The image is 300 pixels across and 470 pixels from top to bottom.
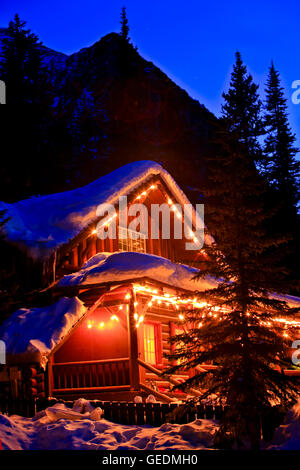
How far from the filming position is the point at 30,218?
17422mm

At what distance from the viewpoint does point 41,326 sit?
47.4ft

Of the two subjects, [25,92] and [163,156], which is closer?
[25,92]

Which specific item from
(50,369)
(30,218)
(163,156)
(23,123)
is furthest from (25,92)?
(50,369)

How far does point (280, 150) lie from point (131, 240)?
3405cm

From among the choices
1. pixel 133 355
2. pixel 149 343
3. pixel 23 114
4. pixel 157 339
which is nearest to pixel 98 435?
pixel 133 355

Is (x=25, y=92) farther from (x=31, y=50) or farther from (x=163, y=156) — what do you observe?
(x=163, y=156)

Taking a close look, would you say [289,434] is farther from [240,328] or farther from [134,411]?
[134,411]

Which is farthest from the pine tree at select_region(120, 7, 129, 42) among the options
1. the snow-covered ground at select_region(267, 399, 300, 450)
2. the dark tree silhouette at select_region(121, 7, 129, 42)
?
the snow-covered ground at select_region(267, 399, 300, 450)

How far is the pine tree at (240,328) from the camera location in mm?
8672

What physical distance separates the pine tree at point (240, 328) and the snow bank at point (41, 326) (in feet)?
16.9

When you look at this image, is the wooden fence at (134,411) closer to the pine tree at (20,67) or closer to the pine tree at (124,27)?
the pine tree at (20,67)

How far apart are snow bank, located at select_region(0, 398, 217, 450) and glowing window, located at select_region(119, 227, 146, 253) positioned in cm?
1082

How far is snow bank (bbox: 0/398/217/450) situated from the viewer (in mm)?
8789
